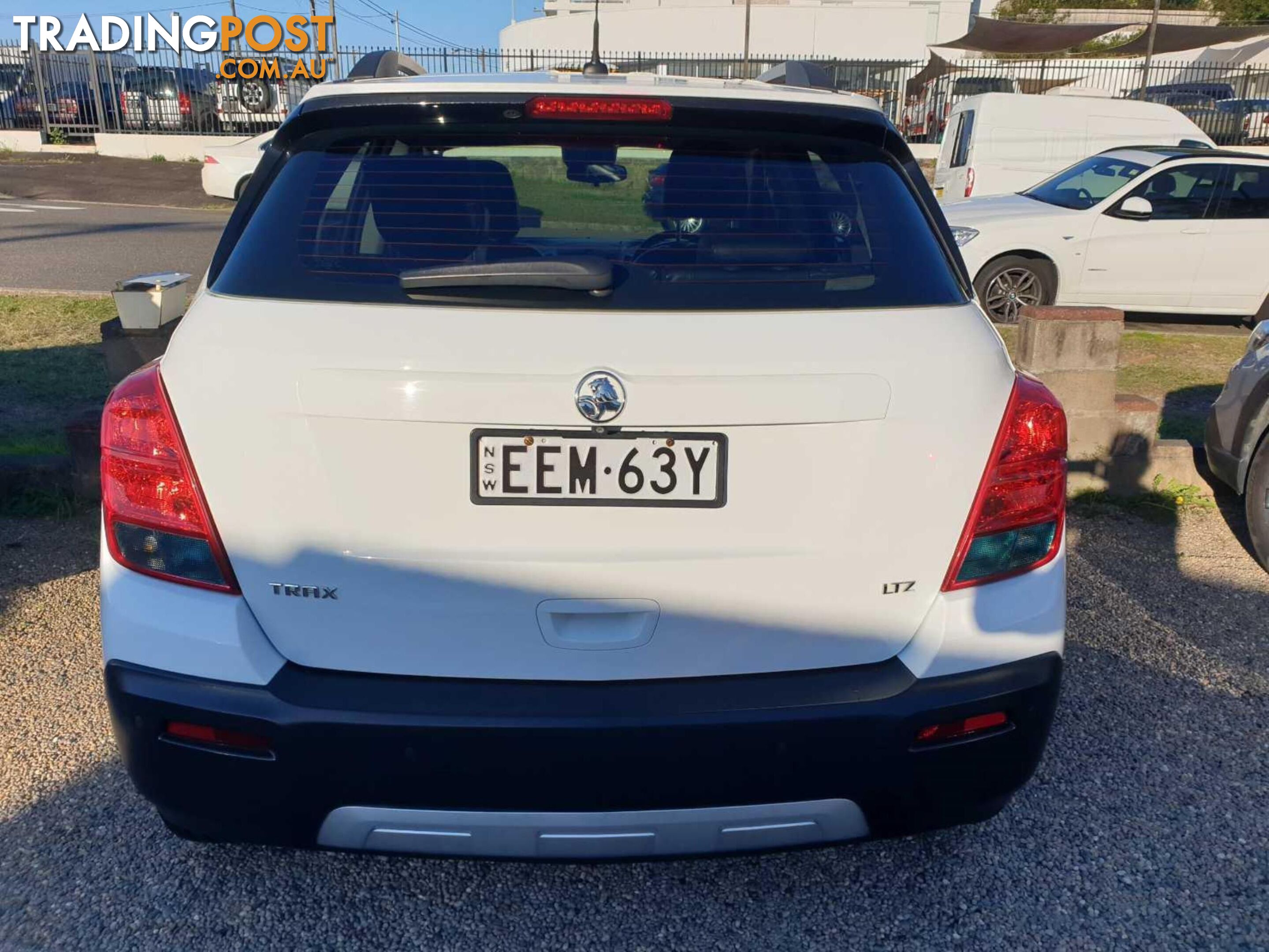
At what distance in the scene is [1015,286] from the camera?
9.84 meters

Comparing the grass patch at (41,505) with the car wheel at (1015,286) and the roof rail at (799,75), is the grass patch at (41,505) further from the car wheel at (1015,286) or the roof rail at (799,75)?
the car wheel at (1015,286)

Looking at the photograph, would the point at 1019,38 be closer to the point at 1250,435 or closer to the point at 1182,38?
the point at 1182,38

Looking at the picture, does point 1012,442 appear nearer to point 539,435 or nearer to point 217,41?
point 539,435

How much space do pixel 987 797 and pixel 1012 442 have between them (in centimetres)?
72

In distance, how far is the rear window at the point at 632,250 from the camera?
2.11m

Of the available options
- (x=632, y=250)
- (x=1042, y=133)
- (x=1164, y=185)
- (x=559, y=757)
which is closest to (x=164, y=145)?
(x=1042, y=133)

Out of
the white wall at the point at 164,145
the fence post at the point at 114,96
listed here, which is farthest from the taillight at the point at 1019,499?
the fence post at the point at 114,96

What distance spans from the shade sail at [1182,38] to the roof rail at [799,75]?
35140 mm

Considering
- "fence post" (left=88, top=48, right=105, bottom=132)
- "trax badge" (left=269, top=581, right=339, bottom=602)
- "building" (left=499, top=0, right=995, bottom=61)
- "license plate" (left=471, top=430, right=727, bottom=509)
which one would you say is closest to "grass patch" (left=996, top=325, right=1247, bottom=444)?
"license plate" (left=471, top=430, right=727, bottom=509)

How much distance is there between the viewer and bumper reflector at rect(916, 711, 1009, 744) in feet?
6.88

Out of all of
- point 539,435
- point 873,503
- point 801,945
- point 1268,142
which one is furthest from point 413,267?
point 1268,142

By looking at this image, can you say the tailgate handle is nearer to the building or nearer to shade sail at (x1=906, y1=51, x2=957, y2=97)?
shade sail at (x1=906, y1=51, x2=957, y2=97)

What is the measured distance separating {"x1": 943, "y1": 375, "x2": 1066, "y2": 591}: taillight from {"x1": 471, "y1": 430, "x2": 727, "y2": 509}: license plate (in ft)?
1.66

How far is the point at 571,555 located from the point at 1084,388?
3.86 meters
